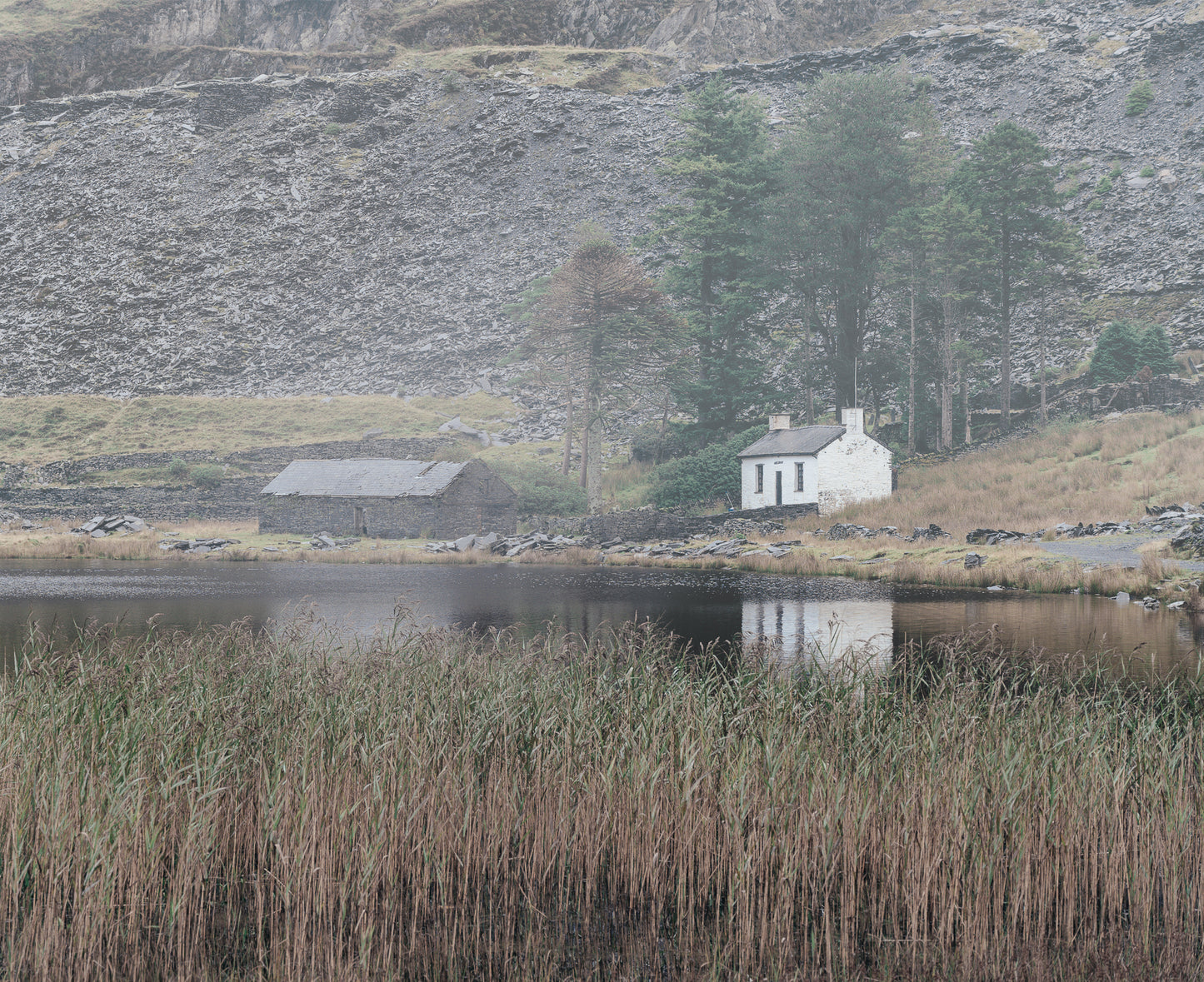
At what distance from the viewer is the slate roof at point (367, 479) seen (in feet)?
156

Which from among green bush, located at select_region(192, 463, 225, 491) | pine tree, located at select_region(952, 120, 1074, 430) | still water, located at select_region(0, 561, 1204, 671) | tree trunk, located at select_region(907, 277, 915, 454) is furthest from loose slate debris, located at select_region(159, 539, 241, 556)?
pine tree, located at select_region(952, 120, 1074, 430)

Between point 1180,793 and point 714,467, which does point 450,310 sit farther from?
point 1180,793

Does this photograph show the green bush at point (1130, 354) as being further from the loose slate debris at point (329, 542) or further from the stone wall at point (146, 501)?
the stone wall at point (146, 501)

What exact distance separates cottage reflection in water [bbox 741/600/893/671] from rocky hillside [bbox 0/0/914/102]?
11400 centimetres

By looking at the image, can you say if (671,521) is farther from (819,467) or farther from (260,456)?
(260,456)

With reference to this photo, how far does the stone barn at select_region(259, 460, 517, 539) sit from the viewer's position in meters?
47.2

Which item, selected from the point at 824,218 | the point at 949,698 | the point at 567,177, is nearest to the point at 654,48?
the point at 567,177

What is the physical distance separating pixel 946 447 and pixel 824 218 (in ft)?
54.4

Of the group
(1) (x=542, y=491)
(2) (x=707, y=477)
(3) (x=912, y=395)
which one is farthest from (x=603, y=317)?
(3) (x=912, y=395)

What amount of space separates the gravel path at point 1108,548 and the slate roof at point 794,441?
42.8ft

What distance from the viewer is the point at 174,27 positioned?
12988cm

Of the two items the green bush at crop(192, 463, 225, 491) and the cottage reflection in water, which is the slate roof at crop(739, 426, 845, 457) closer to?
the cottage reflection in water

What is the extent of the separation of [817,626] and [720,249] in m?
45.6

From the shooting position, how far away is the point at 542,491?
51562 millimetres
